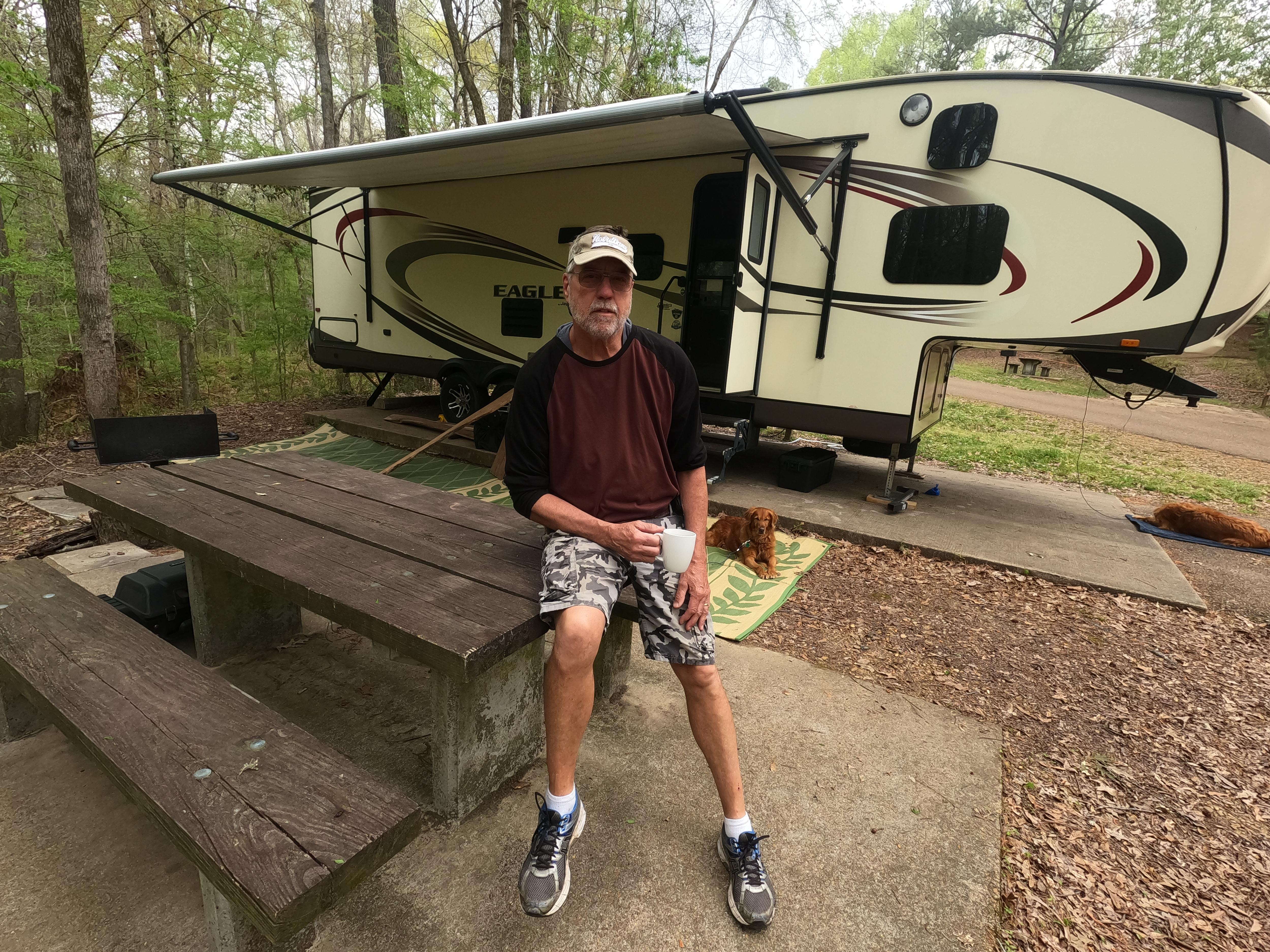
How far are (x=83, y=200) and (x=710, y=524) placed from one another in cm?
482

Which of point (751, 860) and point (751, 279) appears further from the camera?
point (751, 279)

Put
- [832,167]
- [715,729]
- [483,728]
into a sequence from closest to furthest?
[715,729] → [483,728] → [832,167]

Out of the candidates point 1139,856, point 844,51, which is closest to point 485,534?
point 1139,856

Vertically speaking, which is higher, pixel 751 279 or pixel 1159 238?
pixel 1159 238

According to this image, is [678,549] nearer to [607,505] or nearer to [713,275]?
[607,505]

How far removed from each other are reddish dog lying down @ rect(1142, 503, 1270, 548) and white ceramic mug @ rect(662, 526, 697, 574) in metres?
4.92

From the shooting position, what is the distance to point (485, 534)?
206 cm

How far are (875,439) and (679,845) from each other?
3.63 meters

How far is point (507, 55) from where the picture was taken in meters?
9.39

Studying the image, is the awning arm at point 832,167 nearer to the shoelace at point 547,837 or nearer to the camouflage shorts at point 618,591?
the camouflage shorts at point 618,591

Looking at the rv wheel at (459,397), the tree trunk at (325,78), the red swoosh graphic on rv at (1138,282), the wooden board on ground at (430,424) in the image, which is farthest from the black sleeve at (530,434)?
the tree trunk at (325,78)

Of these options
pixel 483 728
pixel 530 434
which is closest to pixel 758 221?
pixel 530 434

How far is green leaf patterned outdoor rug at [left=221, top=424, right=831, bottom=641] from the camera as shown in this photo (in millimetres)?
3189

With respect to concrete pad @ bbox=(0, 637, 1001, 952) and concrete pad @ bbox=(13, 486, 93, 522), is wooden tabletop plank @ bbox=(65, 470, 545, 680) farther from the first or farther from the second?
concrete pad @ bbox=(13, 486, 93, 522)
